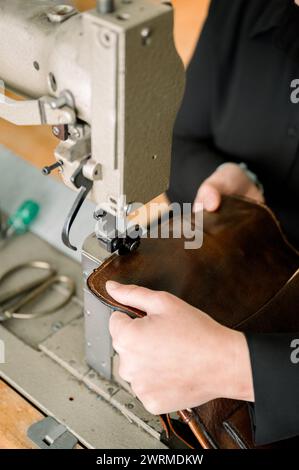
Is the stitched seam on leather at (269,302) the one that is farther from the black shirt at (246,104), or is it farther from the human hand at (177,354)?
the black shirt at (246,104)

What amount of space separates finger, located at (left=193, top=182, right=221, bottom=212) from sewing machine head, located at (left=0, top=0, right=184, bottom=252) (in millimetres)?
324

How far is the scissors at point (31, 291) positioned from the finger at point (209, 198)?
1.00ft

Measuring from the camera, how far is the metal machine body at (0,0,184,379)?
2.40 ft

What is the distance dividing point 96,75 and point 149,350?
376 mm

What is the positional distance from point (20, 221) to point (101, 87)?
657 mm

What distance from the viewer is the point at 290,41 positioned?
1.46m

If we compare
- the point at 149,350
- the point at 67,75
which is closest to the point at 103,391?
the point at 149,350

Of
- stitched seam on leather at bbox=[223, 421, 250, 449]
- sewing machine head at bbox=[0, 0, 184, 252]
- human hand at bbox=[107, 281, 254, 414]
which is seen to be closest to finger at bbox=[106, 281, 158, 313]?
human hand at bbox=[107, 281, 254, 414]

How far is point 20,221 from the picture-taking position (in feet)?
4.47

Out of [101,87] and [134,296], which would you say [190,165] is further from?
[101,87]

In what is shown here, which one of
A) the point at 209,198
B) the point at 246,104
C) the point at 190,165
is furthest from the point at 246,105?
the point at 209,198

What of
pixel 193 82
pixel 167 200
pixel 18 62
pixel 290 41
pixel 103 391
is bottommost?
pixel 167 200

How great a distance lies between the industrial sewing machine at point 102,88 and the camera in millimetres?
732

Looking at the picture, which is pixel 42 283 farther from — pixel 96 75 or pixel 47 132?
pixel 47 132
